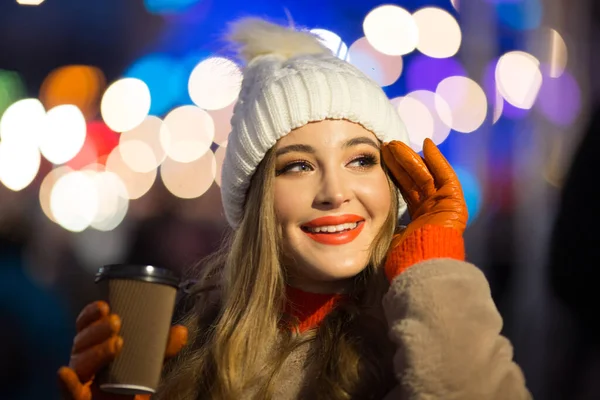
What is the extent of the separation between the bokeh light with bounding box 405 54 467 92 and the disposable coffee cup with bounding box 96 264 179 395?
7698 millimetres

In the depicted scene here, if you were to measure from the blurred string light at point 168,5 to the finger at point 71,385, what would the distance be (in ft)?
22.1

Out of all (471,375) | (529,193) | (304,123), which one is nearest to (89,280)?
(529,193)

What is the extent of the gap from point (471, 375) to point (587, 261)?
1.40 feet

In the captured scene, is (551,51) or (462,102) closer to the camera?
(551,51)

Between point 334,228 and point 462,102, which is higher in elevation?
point 462,102

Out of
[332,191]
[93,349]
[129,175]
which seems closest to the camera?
[93,349]

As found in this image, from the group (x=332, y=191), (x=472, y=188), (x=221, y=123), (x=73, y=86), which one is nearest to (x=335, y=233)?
(x=332, y=191)

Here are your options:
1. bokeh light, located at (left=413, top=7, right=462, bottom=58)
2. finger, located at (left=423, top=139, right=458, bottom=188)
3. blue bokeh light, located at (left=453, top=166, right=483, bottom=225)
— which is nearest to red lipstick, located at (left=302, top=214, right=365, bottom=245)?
finger, located at (left=423, top=139, right=458, bottom=188)

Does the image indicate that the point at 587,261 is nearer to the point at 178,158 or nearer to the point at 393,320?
the point at 393,320

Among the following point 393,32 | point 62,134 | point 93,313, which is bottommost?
point 93,313

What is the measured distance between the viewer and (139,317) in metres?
2.17

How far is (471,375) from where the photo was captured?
2.22 metres

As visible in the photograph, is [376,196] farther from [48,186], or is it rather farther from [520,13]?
[48,186]

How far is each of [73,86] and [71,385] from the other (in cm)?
875
